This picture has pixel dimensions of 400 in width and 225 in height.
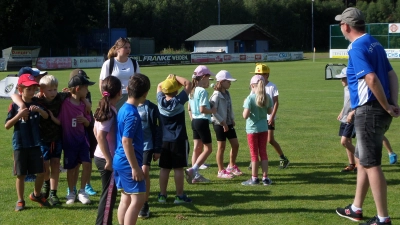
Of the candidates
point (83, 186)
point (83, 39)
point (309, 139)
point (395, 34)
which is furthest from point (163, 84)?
point (83, 39)

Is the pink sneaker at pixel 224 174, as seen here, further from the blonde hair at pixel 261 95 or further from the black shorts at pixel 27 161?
the black shorts at pixel 27 161

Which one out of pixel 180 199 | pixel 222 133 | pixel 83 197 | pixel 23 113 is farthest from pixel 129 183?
pixel 222 133

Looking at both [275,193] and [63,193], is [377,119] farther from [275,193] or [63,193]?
[63,193]

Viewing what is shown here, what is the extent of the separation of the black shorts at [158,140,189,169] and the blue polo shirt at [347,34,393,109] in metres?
2.18

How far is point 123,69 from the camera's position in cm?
792

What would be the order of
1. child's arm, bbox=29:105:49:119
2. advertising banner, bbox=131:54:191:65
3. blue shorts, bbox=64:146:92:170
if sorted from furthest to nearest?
advertising banner, bbox=131:54:191:65 → blue shorts, bbox=64:146:92:170 → child's arm, bbox=29:105:49:119

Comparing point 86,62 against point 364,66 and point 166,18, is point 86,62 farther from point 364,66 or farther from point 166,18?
point 364,66

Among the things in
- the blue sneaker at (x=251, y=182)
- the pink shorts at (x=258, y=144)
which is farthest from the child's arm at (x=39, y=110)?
the blue sneaker at (x=251, y=182)

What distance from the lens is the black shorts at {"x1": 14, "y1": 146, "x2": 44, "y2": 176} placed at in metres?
6.85

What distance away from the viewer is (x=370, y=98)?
5852 millimetres

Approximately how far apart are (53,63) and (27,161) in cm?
4125

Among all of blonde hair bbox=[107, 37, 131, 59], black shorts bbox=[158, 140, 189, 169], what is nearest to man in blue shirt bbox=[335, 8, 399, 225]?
black shorts bbox=[158, 140, 189, 169]

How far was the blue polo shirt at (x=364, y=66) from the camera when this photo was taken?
5756 mm

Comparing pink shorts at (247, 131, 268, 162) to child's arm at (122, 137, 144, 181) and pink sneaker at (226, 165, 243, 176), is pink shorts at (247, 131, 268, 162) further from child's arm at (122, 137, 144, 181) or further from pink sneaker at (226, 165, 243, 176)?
child's arm at (122, 137, 144, 181)
